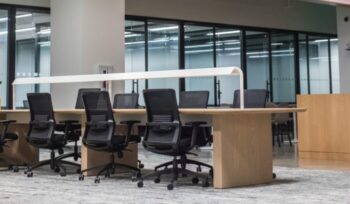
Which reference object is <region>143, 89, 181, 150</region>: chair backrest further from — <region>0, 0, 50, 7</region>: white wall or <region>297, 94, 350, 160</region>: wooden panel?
<region>0, 0, 50, 7</region>: white wall

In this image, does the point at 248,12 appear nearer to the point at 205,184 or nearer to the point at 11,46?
the point at 11,46

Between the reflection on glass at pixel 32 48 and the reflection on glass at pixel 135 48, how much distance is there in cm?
188

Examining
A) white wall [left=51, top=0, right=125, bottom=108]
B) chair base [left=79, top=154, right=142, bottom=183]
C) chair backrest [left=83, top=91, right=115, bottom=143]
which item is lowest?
chair base [left=79, top=154, right=142, bottom=183]

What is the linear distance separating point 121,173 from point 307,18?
10059mm

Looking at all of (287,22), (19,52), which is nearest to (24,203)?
(19,52)

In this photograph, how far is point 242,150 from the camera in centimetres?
471

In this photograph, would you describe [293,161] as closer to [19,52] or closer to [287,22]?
[19,52]

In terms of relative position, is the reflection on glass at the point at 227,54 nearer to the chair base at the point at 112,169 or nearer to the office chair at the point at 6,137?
the office chair at the point at 6,137

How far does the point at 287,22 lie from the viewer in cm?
1382

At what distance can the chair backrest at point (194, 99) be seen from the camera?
575cm

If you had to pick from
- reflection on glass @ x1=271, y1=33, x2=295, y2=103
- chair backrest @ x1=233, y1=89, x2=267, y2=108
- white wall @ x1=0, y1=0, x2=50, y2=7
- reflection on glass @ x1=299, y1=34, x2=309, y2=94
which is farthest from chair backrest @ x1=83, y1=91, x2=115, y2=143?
reflection on glass @ x1=299, y1=34, x2=309, y2=94

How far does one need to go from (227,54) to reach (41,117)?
8105 millimetres

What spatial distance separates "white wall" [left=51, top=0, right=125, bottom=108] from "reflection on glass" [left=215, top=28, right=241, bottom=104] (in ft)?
14.4

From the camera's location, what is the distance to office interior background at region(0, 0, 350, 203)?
8555 mm
